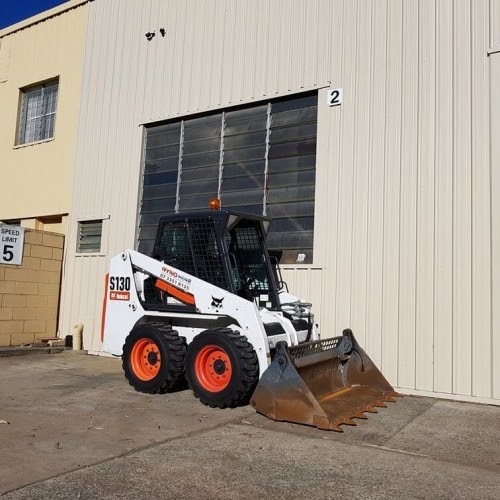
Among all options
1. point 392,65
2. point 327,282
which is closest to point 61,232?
point 327,282

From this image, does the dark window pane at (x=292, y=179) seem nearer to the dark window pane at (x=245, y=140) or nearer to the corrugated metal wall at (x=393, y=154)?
the corrugated metal wall at (x=393, y=154)

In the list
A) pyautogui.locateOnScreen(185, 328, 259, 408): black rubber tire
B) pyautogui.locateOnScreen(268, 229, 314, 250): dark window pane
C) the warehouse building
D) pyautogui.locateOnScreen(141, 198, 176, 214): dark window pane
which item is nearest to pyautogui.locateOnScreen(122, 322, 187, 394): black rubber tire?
pyautogui.locateOnScreen(185, 328, 259, 408): black rubber tire

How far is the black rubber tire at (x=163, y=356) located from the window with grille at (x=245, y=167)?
9.54 ft

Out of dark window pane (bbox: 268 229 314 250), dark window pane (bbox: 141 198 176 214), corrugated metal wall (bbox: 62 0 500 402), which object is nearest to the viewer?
corrugated metal wall (bbox: 62 0 500 402)

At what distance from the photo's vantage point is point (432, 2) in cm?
834

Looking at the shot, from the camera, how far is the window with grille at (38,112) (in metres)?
13.7

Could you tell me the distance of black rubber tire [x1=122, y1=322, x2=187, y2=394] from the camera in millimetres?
6977

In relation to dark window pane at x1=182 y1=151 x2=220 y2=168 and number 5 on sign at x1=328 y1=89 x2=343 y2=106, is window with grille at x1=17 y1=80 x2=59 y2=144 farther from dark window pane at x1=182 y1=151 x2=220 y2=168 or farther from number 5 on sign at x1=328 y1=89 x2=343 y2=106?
number 5 on sign at x1=328 y1=89 x2=343 y2=106

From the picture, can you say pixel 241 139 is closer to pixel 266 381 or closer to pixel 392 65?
pixel 392 65

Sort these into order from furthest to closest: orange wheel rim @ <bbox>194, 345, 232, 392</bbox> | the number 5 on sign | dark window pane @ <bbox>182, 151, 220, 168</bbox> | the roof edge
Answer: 1. the roof edge
2. dark window pane @ <bbox>182, 151, 220, 168</bbox>
3. the number 5 on sign
4. orange wheel rim @ <bbox>194, 345, 232, 392</bbox>

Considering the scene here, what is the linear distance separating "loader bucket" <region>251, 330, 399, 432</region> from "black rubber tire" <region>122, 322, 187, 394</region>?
1.50 m

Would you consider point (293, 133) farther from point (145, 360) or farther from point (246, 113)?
point (145, 360)

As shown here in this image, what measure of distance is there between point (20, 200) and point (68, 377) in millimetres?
6728

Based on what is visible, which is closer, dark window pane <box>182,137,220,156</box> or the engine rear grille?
the engine rear grille
